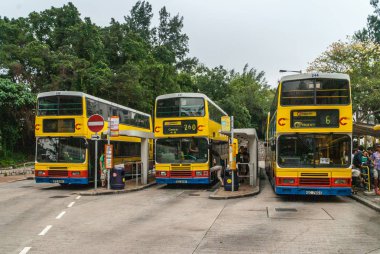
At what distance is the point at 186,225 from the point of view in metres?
10.4

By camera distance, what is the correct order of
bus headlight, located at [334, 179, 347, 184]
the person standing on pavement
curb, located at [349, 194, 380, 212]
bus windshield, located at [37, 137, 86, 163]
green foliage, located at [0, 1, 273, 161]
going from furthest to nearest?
1. green foliage, located at [0, 1, 273, 161]
2. bus windshield, located at [37, 137, 86, 163]
3. the person standing on pavement
4. bus headlight, located at [334, 179, 347, 184]
5. curb, located at [349, 194, 380, 212]

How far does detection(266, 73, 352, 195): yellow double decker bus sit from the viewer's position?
14336 millimetres

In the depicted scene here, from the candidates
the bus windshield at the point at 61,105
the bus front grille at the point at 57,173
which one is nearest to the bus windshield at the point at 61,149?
the bus front grille at the point at 57,173

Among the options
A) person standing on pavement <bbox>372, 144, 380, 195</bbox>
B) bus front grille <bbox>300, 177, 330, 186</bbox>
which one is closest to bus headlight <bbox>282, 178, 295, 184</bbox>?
bus front grille <bbox>300, 177, 330, 186</bbox>

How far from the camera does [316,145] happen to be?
14.4 metres

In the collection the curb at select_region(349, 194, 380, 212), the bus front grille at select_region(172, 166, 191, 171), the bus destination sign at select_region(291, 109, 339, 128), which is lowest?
the curb at select_region(349, 194, 380, 212)

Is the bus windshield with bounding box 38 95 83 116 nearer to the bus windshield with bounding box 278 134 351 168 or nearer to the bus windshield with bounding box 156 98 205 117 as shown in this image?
the bus windshield with bounding box 156 98 205 117

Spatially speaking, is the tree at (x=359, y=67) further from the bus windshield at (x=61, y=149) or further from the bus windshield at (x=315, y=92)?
the bus windshield at (x=61, y=149)

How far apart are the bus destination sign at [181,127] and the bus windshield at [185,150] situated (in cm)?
36

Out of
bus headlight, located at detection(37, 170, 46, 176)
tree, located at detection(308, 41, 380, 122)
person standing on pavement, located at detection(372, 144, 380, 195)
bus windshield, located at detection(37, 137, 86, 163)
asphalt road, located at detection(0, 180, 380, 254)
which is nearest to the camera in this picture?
asphalt road, located at detection(0, 180, 380, 254)

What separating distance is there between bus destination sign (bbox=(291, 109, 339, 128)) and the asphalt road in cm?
263

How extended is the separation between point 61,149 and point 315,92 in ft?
35.5

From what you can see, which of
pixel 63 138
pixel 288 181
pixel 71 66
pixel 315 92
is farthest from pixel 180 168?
pixel 71 66

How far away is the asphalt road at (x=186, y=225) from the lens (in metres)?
8.12
